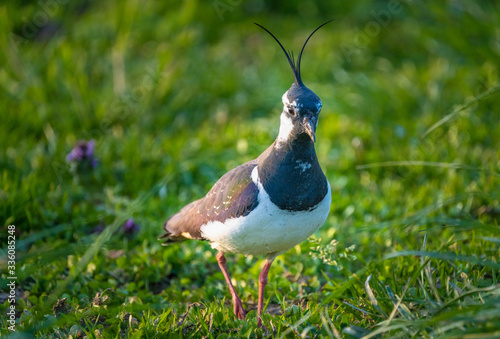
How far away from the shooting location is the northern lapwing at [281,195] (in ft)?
9.04

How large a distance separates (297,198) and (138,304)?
3.75 feet

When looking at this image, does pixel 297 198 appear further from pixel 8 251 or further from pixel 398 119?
pixel 398 119

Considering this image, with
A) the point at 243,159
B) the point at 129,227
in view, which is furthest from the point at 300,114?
the point at 243,159

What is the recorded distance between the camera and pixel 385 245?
3.78 m

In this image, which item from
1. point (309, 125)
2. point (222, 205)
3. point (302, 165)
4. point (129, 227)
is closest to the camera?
point (309, 125)

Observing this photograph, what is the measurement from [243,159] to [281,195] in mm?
2199

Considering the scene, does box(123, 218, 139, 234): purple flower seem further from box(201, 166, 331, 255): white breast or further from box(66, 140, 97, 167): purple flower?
box(201, 166, 331, 255): white breast

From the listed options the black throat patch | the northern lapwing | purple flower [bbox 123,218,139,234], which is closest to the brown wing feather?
the northern lapwing

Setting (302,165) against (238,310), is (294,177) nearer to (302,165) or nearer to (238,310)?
(302,165)

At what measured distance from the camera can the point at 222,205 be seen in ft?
9.71

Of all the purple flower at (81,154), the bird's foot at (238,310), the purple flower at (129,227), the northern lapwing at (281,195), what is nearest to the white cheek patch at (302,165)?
the northern lapwing at (281,195)

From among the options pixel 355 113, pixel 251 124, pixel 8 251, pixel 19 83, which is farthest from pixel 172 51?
pixel 8 251

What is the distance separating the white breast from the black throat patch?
0.04 metres

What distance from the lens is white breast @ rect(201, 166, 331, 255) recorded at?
2760mm
